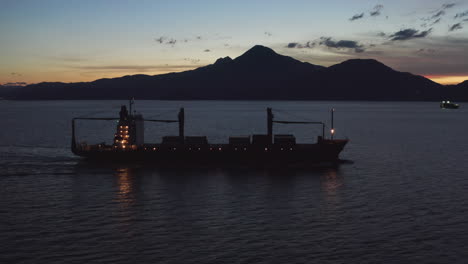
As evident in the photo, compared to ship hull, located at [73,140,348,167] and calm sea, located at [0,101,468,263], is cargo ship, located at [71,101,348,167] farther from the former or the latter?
calm sea, located at [0,101,468,263]

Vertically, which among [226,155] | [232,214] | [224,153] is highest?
[224,153]

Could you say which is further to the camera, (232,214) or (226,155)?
(226,155)

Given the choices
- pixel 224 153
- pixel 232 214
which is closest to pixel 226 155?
pixel 224 153

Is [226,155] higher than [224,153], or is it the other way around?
[224,153]

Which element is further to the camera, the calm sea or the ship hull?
the ship hull

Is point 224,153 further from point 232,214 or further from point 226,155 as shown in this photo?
point 232,214

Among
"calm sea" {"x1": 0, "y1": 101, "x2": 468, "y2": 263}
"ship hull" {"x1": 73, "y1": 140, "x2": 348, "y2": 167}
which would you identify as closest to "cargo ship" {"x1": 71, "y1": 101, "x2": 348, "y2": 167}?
"ship hull" {"x1": 73, "y1": 140, "x2": 348, "y2": 167}

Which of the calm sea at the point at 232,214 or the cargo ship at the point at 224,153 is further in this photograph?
the cargo ship at the point at 224,153

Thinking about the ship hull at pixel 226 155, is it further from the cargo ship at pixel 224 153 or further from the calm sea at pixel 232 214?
the calm sea at pixel 232 214

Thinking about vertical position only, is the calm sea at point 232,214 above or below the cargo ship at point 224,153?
below

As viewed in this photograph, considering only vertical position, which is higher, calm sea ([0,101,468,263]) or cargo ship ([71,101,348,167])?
cargo ship ([71,101,348,167])

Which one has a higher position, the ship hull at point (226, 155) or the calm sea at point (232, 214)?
the ship hull at point (226, 155)

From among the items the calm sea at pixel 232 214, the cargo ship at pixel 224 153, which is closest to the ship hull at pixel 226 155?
the cargo ship at pixel 224 153

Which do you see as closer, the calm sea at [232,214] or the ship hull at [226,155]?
the calm sea at [232,214]
